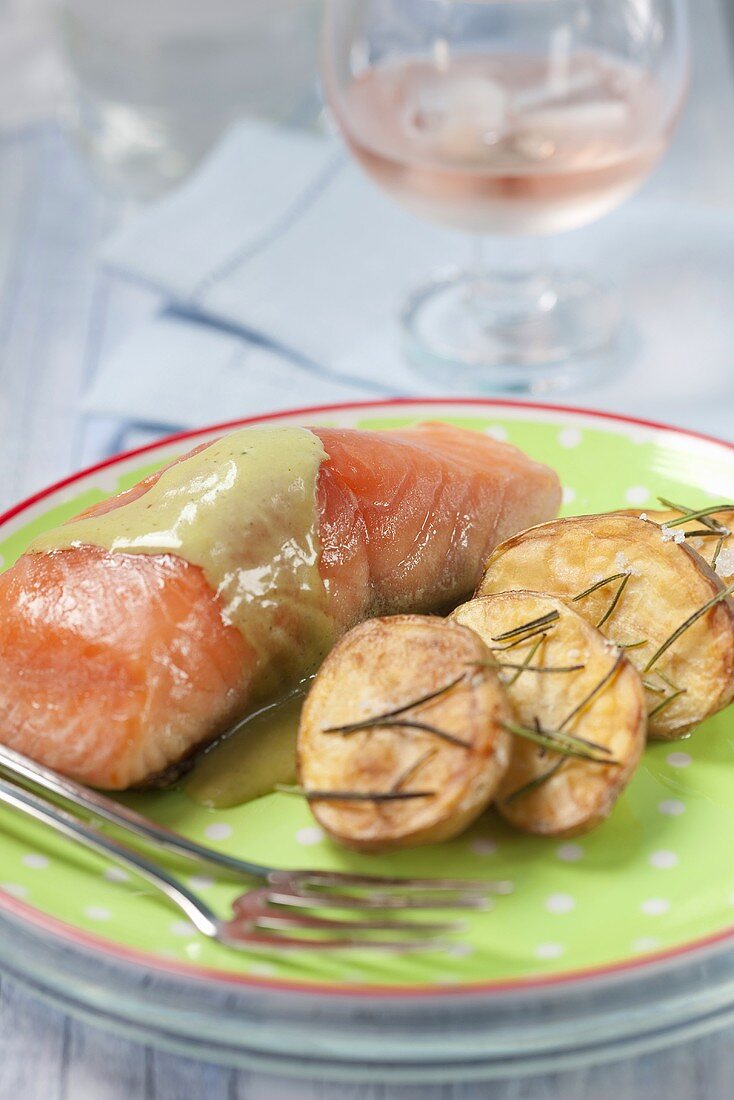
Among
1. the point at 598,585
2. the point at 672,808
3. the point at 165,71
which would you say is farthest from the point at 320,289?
the point at 672,808

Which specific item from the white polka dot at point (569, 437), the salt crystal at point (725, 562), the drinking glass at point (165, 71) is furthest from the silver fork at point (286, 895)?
the drinking glass at point (165, 71)

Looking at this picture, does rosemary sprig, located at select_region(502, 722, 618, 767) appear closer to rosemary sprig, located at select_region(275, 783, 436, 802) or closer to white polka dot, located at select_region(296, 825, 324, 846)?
rosemary sprig, located at select_region(275, 783, 436, 802)

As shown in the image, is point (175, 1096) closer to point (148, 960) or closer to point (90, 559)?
point (148, 960)

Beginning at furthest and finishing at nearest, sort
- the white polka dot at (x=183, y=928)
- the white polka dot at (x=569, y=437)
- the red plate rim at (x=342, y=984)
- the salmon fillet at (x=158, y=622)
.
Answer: the white polka dot at (x=569, y=437)
the salmon fillet at (x=158, y=622)
the white polka dot at (x=183, y=928)
the red plate rim at (x=342, y=984)

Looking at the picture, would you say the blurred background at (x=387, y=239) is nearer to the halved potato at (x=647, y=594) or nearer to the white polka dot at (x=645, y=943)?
the halved potato at (x=647, y=594)

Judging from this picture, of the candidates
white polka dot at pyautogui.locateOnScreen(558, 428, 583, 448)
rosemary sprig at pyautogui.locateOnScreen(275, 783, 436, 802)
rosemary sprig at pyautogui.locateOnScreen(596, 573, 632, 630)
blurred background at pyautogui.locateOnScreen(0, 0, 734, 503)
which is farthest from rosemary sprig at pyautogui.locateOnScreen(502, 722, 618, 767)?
blurred background at pyautogui.locateOnScreen(0, 0, 734, 503)

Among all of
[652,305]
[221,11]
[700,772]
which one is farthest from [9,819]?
[221,11]
